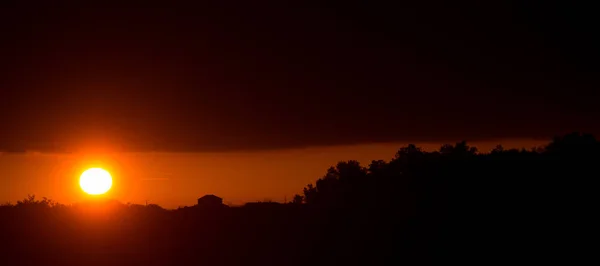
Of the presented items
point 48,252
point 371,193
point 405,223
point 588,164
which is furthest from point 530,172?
point 48,252

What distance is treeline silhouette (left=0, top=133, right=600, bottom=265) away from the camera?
137ft

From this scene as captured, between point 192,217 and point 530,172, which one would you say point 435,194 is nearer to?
point 530,172

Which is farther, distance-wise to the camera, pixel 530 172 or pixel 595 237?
pixel 530 172

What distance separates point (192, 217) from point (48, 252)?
36.9 ft

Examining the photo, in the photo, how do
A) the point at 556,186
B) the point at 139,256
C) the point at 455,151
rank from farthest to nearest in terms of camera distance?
the point at 455,151, the point at 139,256, the point at 556,186

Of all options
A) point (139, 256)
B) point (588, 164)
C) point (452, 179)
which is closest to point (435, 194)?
point (452, 179)

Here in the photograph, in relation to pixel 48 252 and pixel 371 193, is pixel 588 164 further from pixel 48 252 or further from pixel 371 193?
pixel 48 252

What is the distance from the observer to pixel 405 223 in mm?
47625

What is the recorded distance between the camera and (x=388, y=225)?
4906 cm

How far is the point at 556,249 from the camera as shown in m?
39.1

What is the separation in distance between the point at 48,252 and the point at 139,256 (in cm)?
731

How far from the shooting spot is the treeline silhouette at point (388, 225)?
41719 mm

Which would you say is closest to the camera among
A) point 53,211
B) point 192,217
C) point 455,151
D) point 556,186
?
point 556,186

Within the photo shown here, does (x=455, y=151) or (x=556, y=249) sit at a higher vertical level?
(x=455, y=151)
